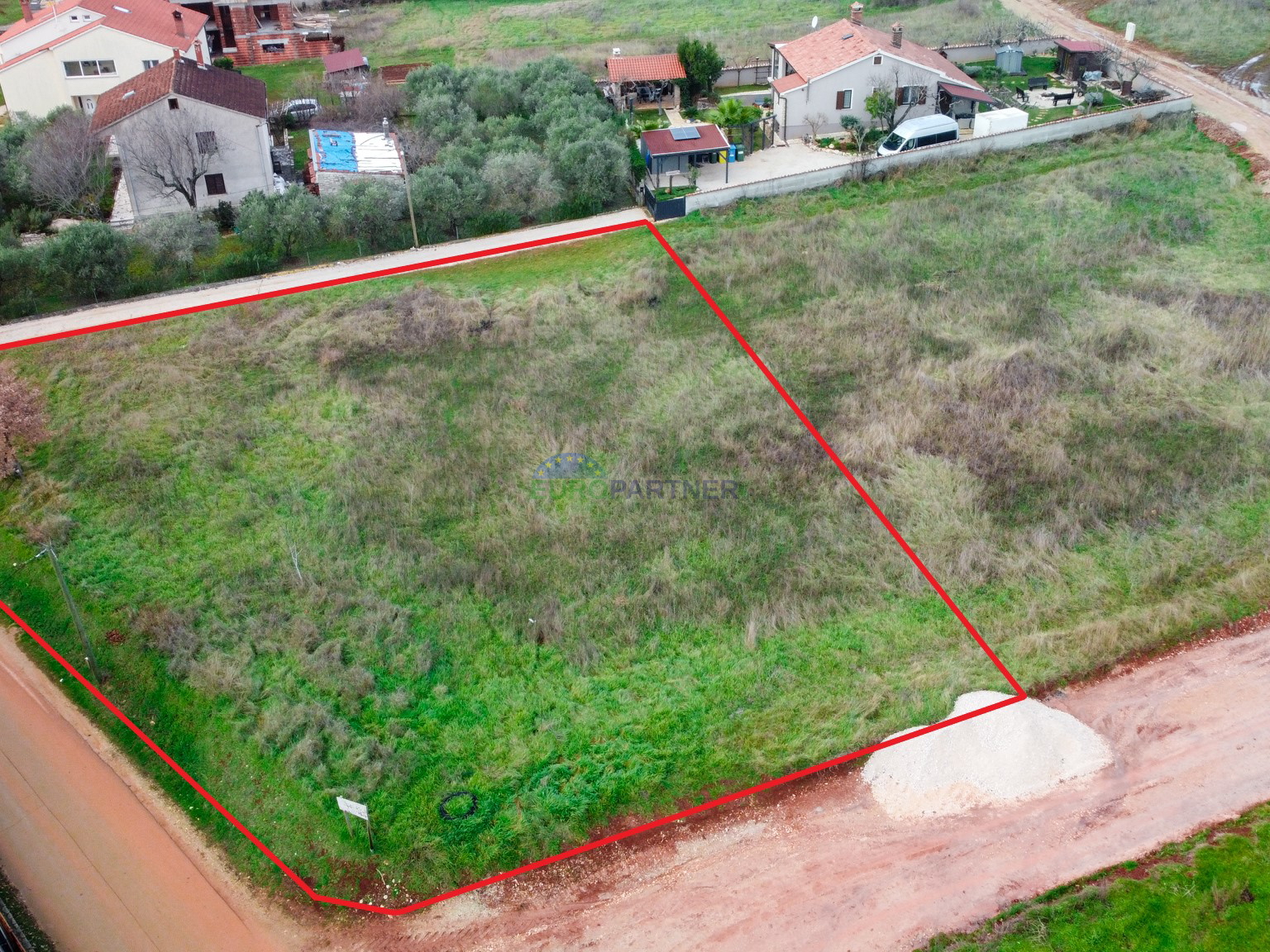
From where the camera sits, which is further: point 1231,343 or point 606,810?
point 1231,343

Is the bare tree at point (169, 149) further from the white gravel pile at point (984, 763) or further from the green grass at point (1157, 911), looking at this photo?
the green grass at point (1157, 911)

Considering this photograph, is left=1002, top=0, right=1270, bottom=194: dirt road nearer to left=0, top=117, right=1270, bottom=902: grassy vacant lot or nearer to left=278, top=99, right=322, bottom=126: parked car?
left=0, top=117, right=1270, bottom=902: grassy vacant lot

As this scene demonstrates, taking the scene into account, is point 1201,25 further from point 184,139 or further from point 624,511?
point 184,139

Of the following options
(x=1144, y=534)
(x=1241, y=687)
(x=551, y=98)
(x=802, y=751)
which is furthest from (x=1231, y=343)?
(x=551, y=98)

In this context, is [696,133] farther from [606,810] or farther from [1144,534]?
[606,810]

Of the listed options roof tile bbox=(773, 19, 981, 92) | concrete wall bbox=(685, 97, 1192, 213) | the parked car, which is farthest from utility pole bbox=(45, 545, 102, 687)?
roof tile bbox=(773, 19, 981, 92)

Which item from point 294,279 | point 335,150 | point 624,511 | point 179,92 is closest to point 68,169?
point 179,92
